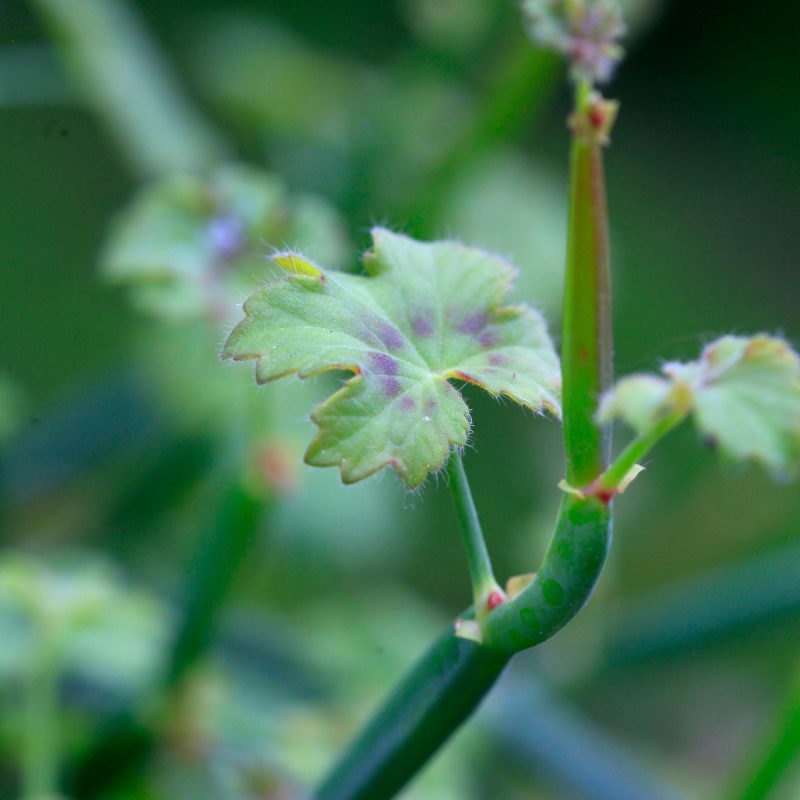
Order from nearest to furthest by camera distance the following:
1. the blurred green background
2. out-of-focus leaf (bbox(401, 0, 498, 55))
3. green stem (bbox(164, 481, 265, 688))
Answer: green stem (bbox(164, 481, 265, 688)) < the blurred green background < out-of-focus leaf (bbox(401, 0, 498, 55))

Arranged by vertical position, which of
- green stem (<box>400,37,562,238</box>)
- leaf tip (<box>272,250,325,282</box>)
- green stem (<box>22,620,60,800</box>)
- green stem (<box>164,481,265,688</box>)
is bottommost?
green stem (<box>22,620,60,800</box>)

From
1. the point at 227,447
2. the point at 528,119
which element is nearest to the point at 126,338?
the point at 227,447

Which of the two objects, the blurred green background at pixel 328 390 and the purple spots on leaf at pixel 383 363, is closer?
the purple spots on leaf at pixel 383 363

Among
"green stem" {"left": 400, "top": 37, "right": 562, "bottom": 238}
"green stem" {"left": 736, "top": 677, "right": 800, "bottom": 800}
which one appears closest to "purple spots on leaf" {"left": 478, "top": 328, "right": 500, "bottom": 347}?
"green stem" {"left": 736, "top": 677, "right": 800, "bottom": 800}

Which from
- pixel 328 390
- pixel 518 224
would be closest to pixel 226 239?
pixel 328 390

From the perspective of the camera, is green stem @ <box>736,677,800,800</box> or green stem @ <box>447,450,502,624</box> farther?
green stem @ <box>736,677,800,800</box>

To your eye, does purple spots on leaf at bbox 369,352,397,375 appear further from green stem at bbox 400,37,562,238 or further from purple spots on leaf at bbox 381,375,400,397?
green stem at bbox 400,37,562,238

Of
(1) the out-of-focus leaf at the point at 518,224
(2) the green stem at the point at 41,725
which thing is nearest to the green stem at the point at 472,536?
(2) the green stem at the point at 41,725

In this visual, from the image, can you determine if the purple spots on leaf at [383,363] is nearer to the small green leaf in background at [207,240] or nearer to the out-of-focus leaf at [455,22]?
the small green leaf in background at [207,240]
